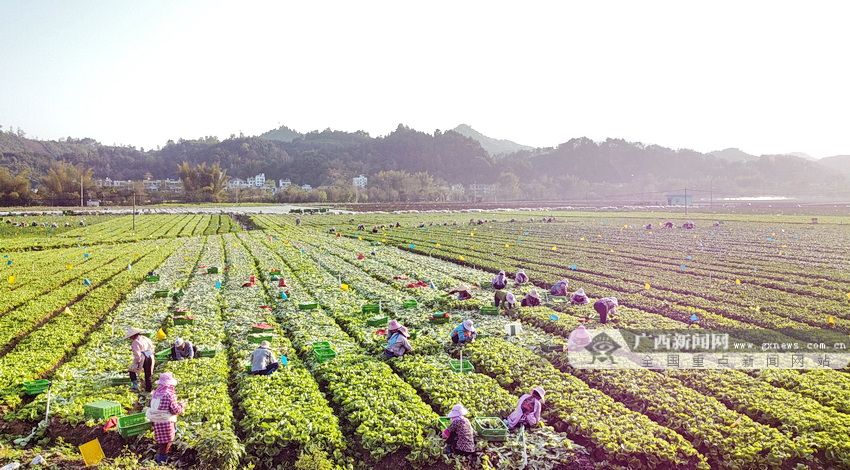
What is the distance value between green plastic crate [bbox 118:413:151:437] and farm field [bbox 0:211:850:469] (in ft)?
0.57

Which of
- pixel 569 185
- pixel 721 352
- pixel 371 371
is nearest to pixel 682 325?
pixel 721 352

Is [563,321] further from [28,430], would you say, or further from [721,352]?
[28,430]

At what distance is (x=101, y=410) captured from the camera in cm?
1037

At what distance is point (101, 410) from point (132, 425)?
936 mm

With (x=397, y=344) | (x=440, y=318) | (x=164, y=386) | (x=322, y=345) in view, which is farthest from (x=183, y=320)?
(x=164, y=386)

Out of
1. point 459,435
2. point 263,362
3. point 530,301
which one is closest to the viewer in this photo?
point 459,435

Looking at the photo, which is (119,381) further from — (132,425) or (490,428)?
(490,428)

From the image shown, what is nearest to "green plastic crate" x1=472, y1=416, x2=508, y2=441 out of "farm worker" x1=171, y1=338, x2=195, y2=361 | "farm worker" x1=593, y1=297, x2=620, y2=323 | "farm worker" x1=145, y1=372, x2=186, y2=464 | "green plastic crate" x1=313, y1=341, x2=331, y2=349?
"farm worker" x1=145, y1=372, x2=186, y2=464

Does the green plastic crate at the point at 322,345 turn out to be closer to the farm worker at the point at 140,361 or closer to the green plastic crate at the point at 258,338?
the green plastic crate at the point at 258,338

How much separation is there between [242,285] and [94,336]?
8083 mm

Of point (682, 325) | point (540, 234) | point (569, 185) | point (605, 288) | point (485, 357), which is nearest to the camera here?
point (485, 357)

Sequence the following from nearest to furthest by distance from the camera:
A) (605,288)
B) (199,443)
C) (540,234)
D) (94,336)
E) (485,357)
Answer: (199,443), (485,357), (94,336), (605,288), (540,234)

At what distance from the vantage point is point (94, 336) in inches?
611

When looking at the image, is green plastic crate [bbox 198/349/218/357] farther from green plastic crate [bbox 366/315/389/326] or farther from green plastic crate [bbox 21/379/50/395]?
green plastic crate [bbox 366/315/389/326]
